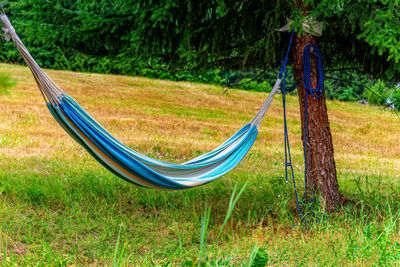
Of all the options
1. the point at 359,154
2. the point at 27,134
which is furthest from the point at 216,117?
the point at 27,134

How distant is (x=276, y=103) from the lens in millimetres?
11961

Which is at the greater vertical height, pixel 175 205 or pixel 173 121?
pixel 173 121

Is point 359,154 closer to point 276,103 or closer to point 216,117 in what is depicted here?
point 216,117

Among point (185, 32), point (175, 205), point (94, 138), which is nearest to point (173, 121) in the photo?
point (175, 205)

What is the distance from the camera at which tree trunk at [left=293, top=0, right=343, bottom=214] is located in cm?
328

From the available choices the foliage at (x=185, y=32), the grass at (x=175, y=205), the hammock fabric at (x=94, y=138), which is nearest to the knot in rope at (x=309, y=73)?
the foliage at (x=185, y=32)

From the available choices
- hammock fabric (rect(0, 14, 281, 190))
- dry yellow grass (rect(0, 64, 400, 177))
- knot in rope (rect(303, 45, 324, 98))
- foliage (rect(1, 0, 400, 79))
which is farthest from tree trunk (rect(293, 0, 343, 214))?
hammock fabric (rect(0, 14, 281, 190))

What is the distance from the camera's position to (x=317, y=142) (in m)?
3.29

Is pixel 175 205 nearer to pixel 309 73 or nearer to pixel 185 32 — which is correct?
pixel 185 32

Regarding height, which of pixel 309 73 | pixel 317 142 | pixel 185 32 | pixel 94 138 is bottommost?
pixel 317 142

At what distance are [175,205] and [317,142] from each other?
1.28m

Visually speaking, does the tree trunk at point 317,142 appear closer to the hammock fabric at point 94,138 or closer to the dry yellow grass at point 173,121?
the dry yellow grass at point 173,121

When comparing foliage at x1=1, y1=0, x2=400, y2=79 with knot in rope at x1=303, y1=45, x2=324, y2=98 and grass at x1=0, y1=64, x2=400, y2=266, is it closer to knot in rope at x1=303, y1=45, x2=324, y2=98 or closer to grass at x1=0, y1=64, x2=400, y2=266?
knot in rope at x1=303, y1=45, x2=324, y2=98

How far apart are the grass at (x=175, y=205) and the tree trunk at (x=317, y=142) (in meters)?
0.21
